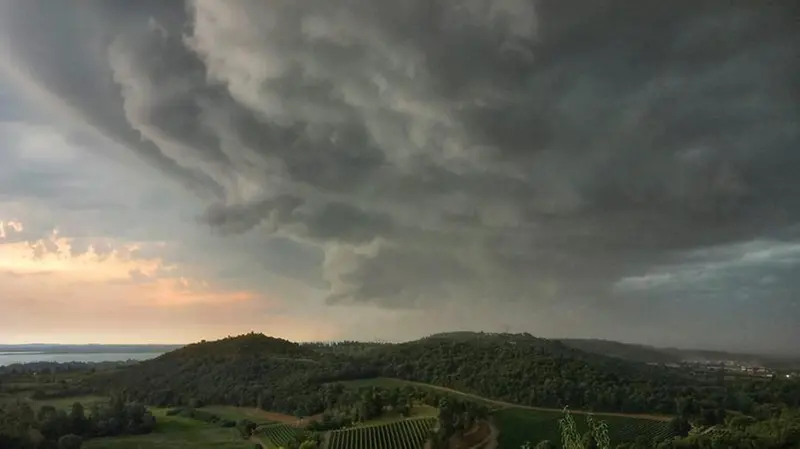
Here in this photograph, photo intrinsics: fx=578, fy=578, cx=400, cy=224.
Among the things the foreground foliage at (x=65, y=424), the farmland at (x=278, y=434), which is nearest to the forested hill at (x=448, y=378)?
the farmland at (x=278, y=434)

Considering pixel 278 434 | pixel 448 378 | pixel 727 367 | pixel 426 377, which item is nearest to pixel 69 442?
pixel 278 434

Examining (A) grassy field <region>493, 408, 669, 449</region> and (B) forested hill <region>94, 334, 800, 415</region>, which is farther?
(B) forested hill <region>94, 334, 800, 415</region>

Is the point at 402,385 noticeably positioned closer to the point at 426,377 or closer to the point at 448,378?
the point at 426,377

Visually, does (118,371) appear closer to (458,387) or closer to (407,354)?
(407,354)

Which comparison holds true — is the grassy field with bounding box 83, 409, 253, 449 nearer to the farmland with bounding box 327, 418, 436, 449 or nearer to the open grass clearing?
the open grass clearing

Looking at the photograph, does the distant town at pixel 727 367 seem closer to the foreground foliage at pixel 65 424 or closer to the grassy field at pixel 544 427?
the grassy field at pixel 544 427

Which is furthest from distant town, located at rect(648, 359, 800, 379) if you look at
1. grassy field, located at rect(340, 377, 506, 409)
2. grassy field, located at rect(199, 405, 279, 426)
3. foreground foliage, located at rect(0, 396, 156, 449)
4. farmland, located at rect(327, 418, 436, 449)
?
foreground foliage, located at rect(0, 396, 156, 449)

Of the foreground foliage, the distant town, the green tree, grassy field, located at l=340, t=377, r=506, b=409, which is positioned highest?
the distant town
